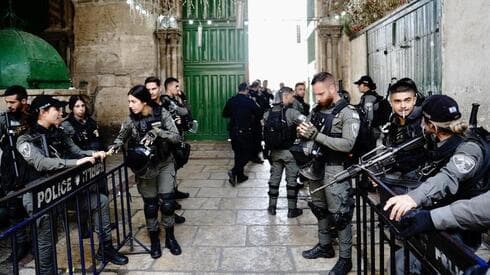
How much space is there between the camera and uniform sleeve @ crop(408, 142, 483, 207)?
251 cm

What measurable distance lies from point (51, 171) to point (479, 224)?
354 centimetres

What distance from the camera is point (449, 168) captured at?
2568 millimetres

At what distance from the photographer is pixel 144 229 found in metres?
5.48

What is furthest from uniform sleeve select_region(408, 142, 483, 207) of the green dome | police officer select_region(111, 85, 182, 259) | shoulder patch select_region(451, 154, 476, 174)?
the green dome

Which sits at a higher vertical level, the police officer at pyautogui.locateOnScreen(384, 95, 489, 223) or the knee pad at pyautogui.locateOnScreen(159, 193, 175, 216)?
the police officer at pyautogui.locateOnScreen(384, 95, 489, 223)

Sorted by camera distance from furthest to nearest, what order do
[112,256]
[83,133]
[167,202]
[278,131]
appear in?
[278,131]
[83,133]
[167,202]
[112,256]

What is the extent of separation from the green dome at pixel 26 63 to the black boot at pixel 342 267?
220 inches

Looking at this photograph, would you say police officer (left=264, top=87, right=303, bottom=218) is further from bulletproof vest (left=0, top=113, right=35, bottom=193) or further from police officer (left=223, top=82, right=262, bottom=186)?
bulletproof vest (left=0, top=113, right=35, bottom=193)

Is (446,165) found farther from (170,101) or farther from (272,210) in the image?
(170,101)

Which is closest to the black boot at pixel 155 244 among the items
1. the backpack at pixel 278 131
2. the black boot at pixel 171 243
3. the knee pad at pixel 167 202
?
the black boot at pixel 171 243

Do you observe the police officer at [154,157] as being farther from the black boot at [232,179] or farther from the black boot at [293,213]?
the black boot at [232,179]

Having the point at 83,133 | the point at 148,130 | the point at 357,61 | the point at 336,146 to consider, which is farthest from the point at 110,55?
the point at 336,146

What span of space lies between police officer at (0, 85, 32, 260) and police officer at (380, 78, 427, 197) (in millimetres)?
3399

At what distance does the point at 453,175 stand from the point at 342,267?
174 centimetres
